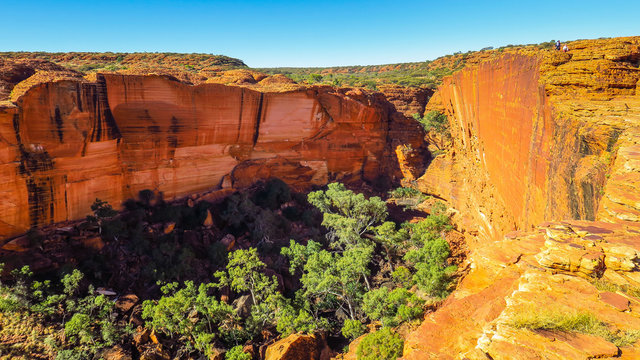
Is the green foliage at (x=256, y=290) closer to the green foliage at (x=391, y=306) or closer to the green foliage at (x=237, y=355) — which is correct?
the green foliage at (x=237, y=355)

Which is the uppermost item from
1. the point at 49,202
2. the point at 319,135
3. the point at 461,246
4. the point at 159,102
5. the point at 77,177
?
the point at 159,102

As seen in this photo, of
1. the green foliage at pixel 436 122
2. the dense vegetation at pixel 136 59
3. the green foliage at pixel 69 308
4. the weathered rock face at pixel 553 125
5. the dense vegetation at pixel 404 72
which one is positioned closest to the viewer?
the weathered rock face at pixel 553 125

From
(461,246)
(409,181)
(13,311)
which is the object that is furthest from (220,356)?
(409,181)

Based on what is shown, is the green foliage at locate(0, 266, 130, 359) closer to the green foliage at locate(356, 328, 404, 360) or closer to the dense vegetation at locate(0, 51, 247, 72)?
the green foliage at locate(356, 328, 404, 360)

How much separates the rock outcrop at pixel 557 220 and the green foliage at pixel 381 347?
3080mm

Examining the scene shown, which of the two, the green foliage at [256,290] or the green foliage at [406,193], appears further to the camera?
the green foliage at [406,193]

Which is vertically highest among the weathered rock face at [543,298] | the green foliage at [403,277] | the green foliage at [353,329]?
the weathered rock face at [543,298]

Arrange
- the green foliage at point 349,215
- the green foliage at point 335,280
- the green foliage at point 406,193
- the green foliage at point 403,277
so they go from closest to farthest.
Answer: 1. the green foliage at point 335,280
2. the green foliage at point 403,277
3. the green foliage at point 349,215
4. the green foliage at point 406,193

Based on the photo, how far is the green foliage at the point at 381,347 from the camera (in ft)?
26.8

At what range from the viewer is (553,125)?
24.4 ft

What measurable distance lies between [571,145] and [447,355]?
18.4 ft

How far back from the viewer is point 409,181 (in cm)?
2320

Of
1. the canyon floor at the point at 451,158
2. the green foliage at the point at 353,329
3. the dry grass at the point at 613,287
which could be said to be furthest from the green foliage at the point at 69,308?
the dry grass at the point at 613,287

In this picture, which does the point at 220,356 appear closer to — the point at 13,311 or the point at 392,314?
the point at 392,314
